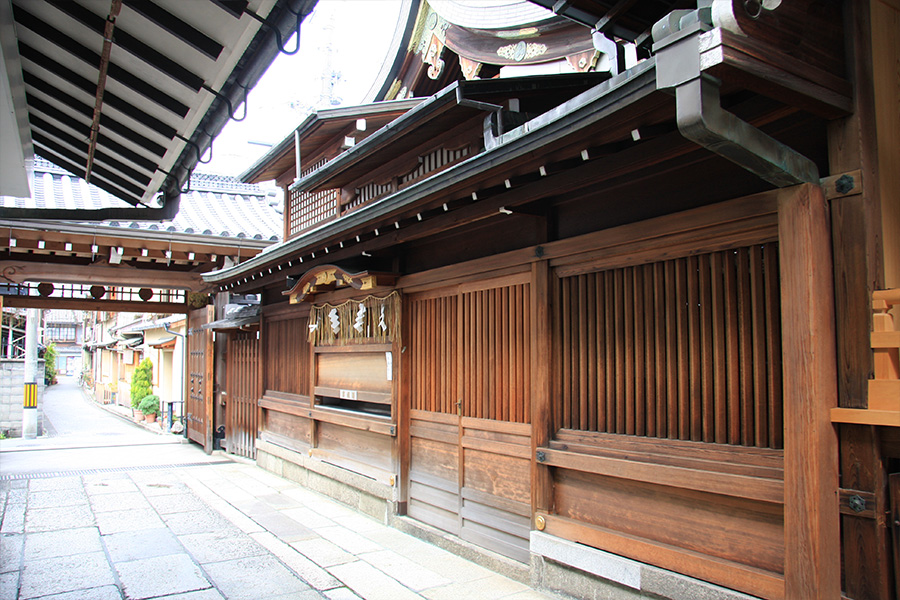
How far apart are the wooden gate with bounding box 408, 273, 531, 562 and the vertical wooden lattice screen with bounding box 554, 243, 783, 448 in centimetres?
75

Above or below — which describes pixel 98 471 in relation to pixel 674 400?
below

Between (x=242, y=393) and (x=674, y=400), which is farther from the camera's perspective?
(x=242, y=393)

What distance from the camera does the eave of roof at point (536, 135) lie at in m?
3.42

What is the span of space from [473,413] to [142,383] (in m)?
23.9

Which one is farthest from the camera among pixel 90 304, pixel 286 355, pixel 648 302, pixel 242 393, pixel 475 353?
pixel 90 304

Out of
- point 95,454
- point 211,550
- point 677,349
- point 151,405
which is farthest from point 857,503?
point 151,405

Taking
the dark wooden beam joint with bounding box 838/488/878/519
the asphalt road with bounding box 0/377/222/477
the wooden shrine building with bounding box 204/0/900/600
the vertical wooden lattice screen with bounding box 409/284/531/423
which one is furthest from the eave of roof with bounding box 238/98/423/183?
the dark wooden beam joint with bounding box 838/488/878/519

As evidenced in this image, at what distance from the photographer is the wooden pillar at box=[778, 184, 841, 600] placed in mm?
3334

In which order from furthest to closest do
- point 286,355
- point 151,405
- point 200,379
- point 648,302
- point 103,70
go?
1. point 151,405
2. point 200,379
3. point 286,355
4. point 648,302
5. point 103,70

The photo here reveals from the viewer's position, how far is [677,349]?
14.7 ft

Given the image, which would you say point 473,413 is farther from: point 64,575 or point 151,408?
point 151,408

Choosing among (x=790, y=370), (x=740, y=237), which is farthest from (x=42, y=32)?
(x=790, y=370)

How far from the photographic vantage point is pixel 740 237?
4.05 m

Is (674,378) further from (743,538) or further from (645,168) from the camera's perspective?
(645,168)
